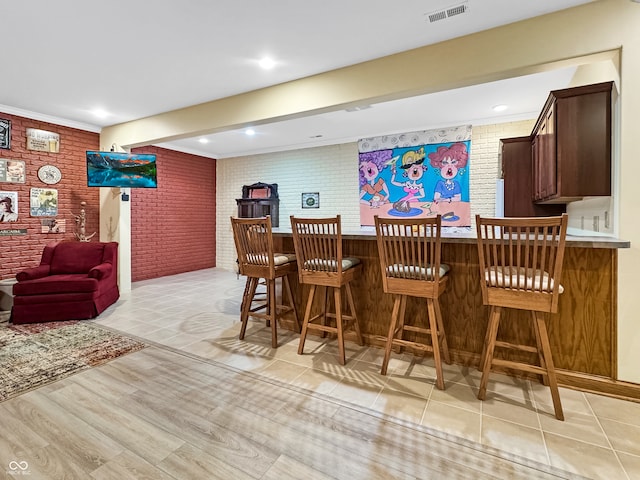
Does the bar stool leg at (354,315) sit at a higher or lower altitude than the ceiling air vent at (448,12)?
lower

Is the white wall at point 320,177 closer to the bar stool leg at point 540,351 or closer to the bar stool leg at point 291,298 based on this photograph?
the bar stool leg at point 291,298

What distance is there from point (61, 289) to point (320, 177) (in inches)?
179

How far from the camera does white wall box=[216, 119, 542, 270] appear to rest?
4.89m

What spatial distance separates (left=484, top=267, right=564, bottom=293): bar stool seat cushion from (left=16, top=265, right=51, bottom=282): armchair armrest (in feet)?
16.3

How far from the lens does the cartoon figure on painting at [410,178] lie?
5363mm

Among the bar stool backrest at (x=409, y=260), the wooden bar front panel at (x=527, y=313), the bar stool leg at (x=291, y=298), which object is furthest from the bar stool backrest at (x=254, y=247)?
the bar stool backrest at (x=409, y=260)

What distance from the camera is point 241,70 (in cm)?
319

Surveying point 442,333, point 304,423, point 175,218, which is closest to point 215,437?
point 304,423

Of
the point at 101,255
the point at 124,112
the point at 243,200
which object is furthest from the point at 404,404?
the point at 243,200

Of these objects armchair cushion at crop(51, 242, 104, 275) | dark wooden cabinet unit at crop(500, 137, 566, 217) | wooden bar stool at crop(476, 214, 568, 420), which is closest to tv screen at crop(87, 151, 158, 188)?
armchair cushion at crop(51, 242, 104, 275)

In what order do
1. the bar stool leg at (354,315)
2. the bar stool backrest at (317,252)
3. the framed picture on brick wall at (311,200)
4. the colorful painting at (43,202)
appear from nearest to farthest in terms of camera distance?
1. the bar stool backrest at (317,252)
2. the bar stool leg at (354,315)
3. the colorful painting at (43,202)
4. the framed picture on brick wall at (311,200)

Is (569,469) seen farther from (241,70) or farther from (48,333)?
(48,333)

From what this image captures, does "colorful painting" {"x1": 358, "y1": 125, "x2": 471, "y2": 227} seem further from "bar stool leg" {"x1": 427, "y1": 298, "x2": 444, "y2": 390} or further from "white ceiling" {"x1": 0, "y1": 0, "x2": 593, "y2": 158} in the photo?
"bar stool leg" {"x1": 427, "y1": 298, "x2": 444, "y2": 390}

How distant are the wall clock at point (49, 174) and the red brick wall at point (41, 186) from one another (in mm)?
48
